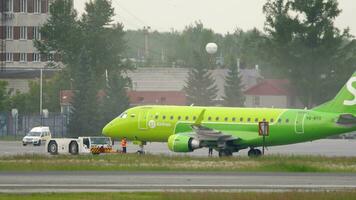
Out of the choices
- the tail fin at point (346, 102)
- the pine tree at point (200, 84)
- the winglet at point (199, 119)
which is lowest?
the winglet at point (199, 119)

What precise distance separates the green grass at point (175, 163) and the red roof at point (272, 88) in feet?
169

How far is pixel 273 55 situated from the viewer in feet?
398

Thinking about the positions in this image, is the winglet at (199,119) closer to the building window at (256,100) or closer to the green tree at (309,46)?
the green tree at (309,46)

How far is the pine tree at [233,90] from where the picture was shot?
129m

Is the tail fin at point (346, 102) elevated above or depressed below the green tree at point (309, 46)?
below

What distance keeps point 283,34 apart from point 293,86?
8318mm

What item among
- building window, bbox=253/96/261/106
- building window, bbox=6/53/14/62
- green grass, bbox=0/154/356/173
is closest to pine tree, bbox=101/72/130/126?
building window, bbox=253/96/261/106

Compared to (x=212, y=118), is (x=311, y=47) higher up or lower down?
higher up

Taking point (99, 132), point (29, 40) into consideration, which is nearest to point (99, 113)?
point (99, 132)

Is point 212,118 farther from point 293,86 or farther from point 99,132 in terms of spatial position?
point 293,86

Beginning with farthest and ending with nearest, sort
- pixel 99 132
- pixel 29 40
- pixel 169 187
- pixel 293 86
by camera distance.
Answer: pixel 29 40 → pixel 293 86 → pixel 99 132 → pixel 169 187

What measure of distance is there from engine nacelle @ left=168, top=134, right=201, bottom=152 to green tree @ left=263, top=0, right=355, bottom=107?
42719 mm

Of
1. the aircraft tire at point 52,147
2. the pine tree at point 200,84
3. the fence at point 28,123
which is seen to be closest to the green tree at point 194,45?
the pine tree at point 200,84

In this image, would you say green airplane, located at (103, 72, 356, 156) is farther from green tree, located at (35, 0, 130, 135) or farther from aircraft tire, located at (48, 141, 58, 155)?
green tree, located at (35, 0, 130, 135)
